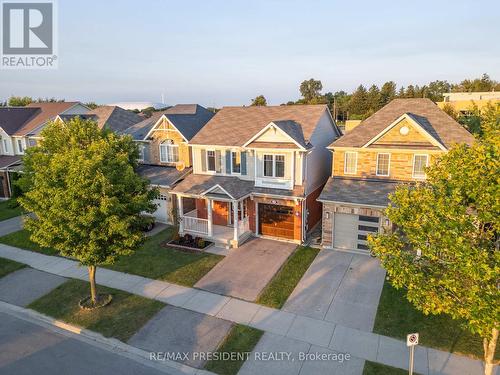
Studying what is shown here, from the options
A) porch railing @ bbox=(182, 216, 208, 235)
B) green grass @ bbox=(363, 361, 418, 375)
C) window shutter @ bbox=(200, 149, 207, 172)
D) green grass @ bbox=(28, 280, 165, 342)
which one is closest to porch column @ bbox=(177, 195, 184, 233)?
porch railing @ bbox=(182, 216, 208, 235)

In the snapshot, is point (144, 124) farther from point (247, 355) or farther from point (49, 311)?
point (247, 355)

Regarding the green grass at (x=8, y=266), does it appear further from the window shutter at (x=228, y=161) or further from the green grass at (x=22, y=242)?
the window shutter at (x=228, y=161)

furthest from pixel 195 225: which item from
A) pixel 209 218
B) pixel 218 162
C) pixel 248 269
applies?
pixel 248 269

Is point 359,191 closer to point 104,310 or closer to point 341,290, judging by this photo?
point 341,290

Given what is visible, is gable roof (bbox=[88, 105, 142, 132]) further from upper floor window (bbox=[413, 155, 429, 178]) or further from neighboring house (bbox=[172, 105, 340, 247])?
upper floor window (bbox=[413, 155, 429, 178])

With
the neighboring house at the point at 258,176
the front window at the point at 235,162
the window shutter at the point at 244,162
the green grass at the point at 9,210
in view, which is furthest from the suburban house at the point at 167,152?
the green grass at the point at 9,210
